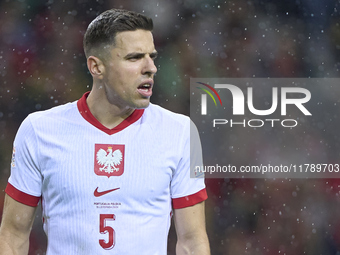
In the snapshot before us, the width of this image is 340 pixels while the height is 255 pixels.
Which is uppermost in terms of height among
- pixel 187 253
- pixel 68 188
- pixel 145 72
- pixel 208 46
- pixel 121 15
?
pixel 208 46

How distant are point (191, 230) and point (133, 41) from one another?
0.83 meters

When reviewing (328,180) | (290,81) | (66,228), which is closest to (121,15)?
(66,228)

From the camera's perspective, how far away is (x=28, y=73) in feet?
Result: 13.6

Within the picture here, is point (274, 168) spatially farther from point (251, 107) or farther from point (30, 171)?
point (30, 171)

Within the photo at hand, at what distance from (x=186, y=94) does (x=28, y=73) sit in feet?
4.21

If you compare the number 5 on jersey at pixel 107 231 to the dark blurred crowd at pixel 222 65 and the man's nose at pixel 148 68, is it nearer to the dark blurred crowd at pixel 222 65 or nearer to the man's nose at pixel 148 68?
the man's nose at pixel 148 68

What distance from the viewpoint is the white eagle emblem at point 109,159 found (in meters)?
2.17

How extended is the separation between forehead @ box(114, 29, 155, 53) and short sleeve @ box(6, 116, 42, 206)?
54 cm

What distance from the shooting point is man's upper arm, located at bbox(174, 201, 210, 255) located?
2146 millimetres

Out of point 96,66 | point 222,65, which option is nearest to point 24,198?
point 96,66

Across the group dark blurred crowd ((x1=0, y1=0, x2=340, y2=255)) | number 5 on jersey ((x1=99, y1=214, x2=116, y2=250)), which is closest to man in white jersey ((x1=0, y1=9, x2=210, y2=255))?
number 5 on jersey ((x1=99, y1=214, x2=116, y2=250))

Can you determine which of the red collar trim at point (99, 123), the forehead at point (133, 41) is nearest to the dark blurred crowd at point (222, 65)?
the red collar trim at point (99, 123)

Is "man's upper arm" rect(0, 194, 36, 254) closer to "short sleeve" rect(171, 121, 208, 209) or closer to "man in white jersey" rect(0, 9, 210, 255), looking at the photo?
"man in white jersey" rect(0, 9, 210, 255)

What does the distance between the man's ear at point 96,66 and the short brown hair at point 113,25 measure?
5 centimetres
